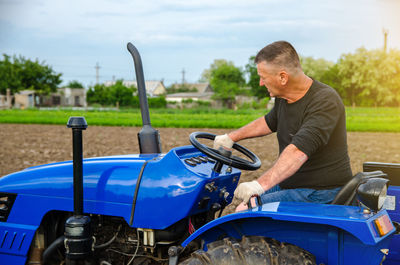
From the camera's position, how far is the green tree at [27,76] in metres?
51.2

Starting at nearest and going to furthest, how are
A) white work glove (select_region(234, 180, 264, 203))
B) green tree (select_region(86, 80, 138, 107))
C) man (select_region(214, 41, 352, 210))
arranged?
white work glove (select_region(234, 180, 264, 203)) → man (select_region(214, 41, 352, 210)) → green tree (select_region(86, 80, 138, 107))

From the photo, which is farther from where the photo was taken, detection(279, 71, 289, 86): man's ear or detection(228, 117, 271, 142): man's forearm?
detection(228, 117, 271, 142): man's forearm

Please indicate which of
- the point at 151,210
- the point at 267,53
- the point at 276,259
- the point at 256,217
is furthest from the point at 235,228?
the point at 267,53

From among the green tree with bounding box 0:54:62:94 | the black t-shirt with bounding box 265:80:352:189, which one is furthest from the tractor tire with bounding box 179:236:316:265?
the green tree with bounding box 0:54:62:94

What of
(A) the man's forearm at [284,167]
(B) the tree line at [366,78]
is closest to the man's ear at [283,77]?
(A) the man's forearm at [284,167]

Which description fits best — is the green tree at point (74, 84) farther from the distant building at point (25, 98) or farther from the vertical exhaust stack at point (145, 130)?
the vertical exhaust stack at point (145, 130)

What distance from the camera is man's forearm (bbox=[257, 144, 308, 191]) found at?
2109 millimetres

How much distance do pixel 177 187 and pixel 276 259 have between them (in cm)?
63

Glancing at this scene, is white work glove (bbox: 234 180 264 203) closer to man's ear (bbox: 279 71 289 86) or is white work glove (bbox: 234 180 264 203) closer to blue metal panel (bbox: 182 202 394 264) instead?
blue metal panel (bbox: 182 202 394 264)

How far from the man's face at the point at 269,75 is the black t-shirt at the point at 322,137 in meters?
0.17

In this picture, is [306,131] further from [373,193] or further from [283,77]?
[373,193]

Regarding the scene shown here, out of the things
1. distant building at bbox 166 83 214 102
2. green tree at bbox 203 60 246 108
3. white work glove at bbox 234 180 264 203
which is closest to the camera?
white work glove at bbox 234 180 264 203

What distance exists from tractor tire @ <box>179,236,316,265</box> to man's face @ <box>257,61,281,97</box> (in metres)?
0.90

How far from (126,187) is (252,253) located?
2.64 feet
